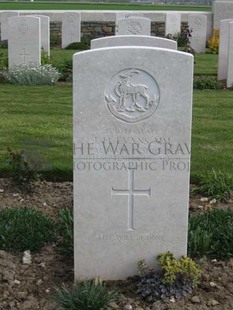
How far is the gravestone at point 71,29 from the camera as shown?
1956 cm

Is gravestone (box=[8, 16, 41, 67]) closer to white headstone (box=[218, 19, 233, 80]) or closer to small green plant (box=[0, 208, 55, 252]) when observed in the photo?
white headstone (box=[218, 19, 233, 80])

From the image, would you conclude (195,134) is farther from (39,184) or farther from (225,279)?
(225,279)

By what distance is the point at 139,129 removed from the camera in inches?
151

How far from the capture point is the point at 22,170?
18.1 ft

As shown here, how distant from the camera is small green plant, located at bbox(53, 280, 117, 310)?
142 inches

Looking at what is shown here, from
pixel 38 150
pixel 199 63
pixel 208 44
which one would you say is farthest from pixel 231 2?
pixel 38 150

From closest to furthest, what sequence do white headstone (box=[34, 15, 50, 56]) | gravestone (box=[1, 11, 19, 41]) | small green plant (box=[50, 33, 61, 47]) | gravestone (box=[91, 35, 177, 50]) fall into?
gravestone (box=[91, 35, 177, 50])
white headstone (box=[34, 15, 50, 56])
gravestone (box=[1, 11, 19, 41])
small green plant (box=[50, 33, 61, 47])

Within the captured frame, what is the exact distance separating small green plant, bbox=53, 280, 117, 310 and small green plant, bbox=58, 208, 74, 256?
0.57 meters

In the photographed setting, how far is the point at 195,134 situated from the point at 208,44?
1235cm

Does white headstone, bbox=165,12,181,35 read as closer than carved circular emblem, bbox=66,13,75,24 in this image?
No

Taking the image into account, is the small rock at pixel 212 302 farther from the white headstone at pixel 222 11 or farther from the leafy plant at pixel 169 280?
the white headstone at pixel 222 11

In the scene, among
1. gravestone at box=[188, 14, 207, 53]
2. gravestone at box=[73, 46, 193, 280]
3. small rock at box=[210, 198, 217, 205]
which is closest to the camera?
gravestone at box=[73, 46, 193, 280]

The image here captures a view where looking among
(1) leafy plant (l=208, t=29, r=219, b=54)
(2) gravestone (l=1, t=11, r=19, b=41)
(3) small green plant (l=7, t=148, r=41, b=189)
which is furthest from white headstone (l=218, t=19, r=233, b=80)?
(2) gravestone (l=1, t=11, r=19, b=41)

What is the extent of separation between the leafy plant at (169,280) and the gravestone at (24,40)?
29.5 feet
